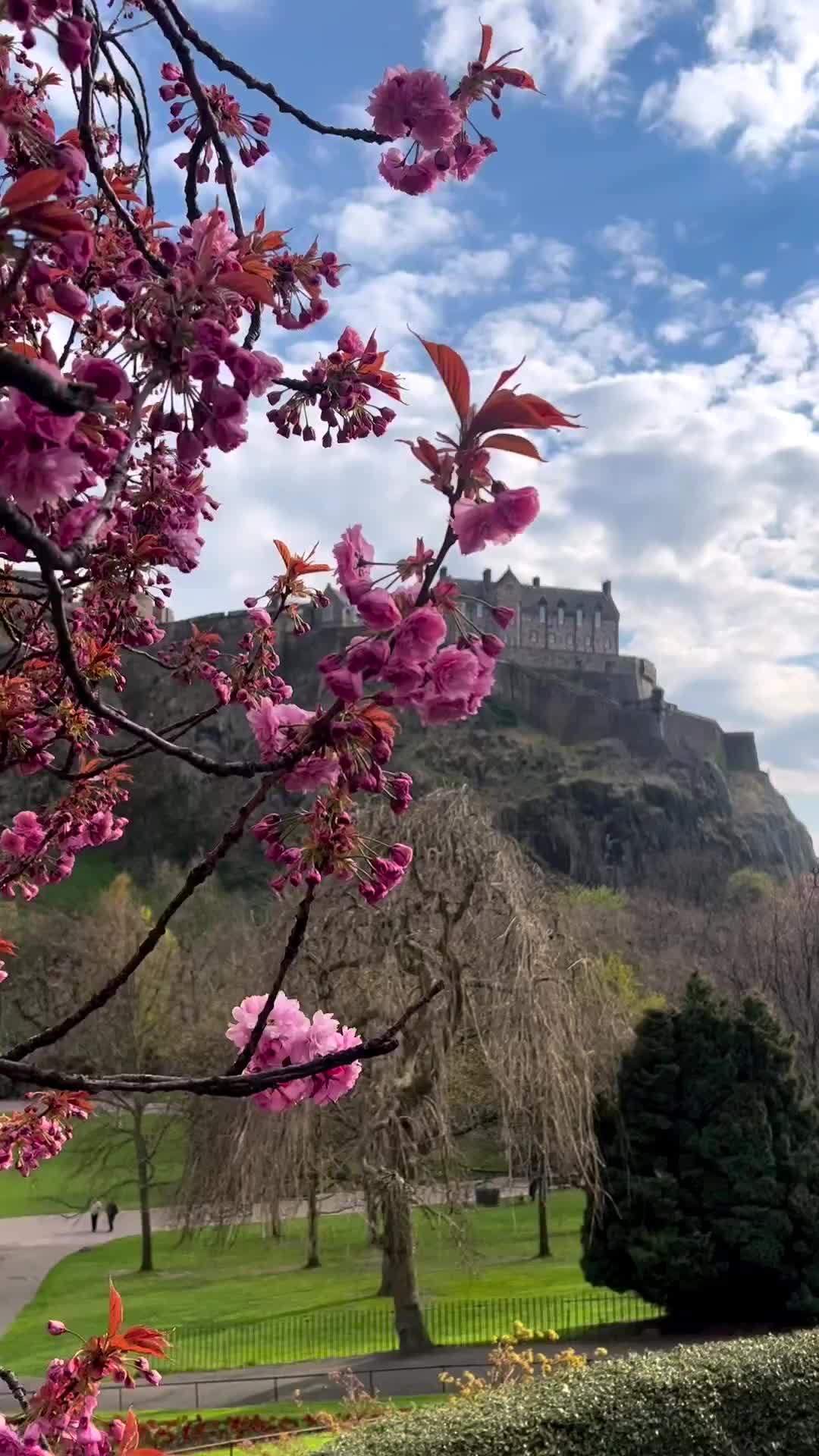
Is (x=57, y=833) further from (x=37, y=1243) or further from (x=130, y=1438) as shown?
(x=37, y=1243)

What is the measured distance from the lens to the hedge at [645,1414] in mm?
6586

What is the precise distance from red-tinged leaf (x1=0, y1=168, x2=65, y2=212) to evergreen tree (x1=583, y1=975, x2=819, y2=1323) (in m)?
12.6

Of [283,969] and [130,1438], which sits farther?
[130,1438]

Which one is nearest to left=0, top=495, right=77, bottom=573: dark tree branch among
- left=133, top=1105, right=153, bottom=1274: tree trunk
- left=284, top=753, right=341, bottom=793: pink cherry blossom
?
left=284, top=753, right=341, bottom=793: pink cherry blossom

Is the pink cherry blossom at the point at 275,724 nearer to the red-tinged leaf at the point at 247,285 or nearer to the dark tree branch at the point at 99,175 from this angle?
the red-tinged leaf at the point at 247,285

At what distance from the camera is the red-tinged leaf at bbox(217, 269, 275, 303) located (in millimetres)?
1386

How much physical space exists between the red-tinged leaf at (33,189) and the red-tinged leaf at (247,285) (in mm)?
340

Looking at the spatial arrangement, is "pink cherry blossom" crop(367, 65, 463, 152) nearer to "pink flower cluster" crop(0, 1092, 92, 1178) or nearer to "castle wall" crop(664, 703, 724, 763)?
"pink flower cluster" crop(0, 1092, 92, 1178)

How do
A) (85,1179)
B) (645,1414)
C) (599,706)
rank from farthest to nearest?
(599,706)
(85,1179)
(645,1414)

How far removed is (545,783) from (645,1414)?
58.4 meters

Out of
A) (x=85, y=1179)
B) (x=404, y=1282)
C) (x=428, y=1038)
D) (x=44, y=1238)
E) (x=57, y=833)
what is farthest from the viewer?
(x=85, y=1179)

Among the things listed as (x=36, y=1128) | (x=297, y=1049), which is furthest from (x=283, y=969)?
(x=36, y=1128)

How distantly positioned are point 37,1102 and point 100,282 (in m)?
2.22

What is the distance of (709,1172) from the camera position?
12.7m
